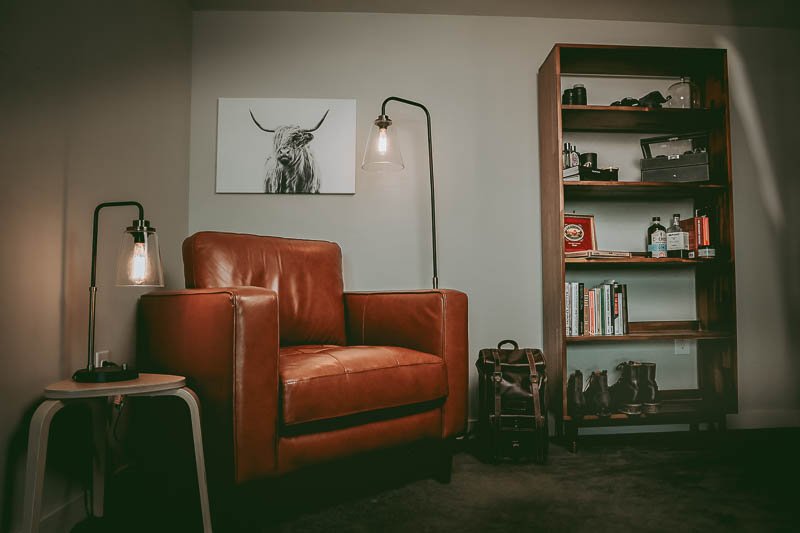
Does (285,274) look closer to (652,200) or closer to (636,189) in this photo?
(636,189)

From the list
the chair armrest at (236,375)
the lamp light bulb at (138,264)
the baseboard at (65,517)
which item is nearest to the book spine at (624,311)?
the chair armrest at (236,375)

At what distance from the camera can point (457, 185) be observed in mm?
2914

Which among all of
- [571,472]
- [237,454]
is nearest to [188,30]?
[237,454]

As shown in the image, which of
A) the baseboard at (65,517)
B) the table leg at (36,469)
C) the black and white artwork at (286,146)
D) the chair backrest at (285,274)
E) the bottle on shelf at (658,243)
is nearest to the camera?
the table leg at (36,469)

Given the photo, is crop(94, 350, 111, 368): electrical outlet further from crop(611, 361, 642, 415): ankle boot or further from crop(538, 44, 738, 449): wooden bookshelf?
crop(611, 361, 642, 415): ankle boot

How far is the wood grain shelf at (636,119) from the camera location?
2.64 meters

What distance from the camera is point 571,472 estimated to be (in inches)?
83.0

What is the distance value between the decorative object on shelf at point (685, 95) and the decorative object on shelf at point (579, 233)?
30.8 inches

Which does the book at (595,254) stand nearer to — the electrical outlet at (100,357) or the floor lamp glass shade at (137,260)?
Result: the floor lamp glass shade at (137,260)

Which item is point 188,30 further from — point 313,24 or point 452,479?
point 452,479

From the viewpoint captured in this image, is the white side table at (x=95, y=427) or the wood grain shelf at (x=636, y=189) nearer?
the white side table at (x=95, y=427)

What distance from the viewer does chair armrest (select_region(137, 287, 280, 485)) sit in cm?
144

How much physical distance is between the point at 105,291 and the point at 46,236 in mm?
439

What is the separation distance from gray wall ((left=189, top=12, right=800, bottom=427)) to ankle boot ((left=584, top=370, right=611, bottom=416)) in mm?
266
